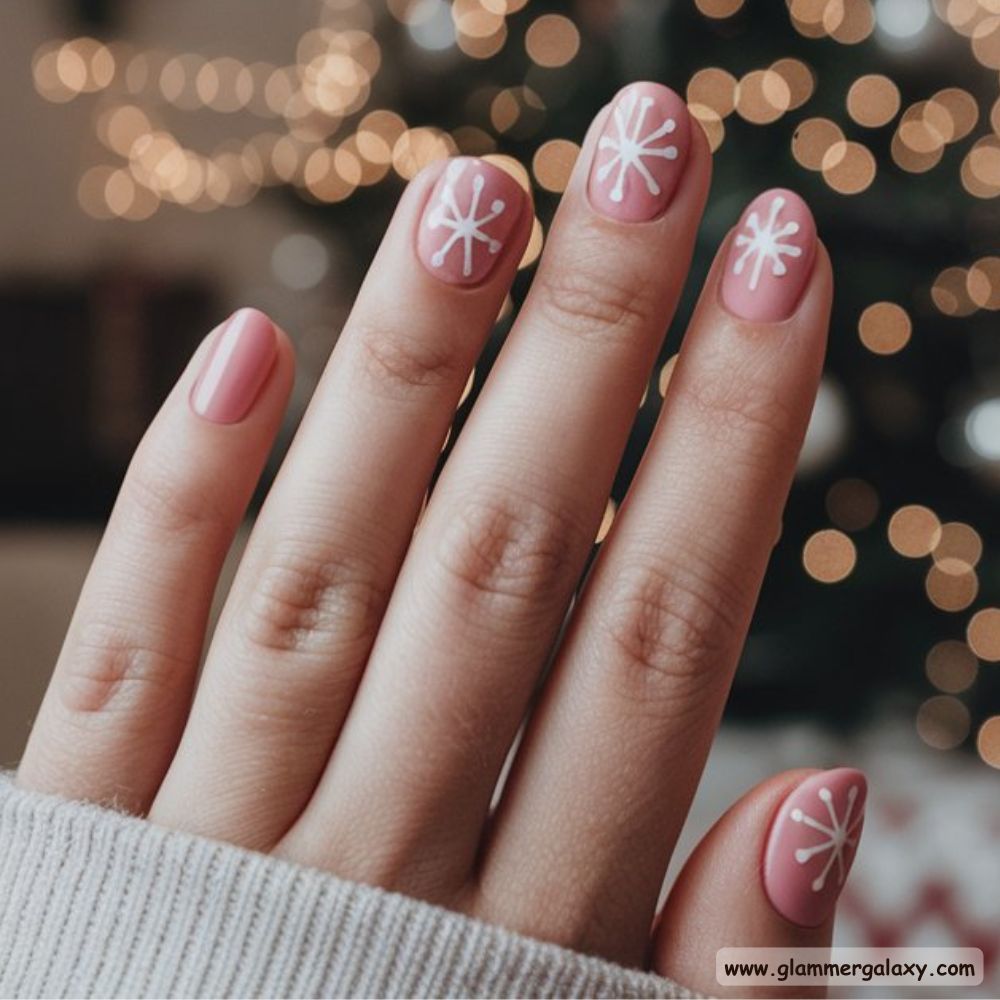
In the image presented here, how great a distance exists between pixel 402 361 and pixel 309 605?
115mm

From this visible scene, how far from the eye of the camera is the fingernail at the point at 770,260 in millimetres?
530

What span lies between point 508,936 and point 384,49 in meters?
1.35

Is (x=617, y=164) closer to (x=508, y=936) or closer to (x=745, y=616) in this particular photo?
(x=745, y=616)

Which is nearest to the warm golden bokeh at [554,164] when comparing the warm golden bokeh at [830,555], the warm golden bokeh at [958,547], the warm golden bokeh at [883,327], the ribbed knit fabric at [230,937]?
the warm golden bokeh at [883,327]

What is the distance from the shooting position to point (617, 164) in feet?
1.72

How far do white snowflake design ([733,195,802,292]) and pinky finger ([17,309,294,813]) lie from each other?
0.73 feet

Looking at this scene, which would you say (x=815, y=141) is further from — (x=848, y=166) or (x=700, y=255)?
(x=700, y=255)

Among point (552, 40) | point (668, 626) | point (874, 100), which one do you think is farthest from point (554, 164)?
point (668, 626)

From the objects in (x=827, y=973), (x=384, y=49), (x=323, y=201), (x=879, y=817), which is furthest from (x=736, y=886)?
(x=384, y=49)

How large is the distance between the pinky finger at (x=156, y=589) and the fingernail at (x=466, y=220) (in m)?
0.10

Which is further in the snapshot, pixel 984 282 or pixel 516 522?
pixel 984 282

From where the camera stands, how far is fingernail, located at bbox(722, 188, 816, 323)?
0.53m

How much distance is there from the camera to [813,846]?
0.55 m

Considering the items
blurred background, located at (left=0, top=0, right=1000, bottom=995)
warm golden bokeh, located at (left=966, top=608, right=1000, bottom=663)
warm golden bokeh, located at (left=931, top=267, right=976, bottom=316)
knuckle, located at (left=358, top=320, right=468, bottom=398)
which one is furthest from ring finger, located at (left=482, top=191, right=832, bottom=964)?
warm golden bokeh, located at (left=966, top=608, right=1000, bottom=663)
